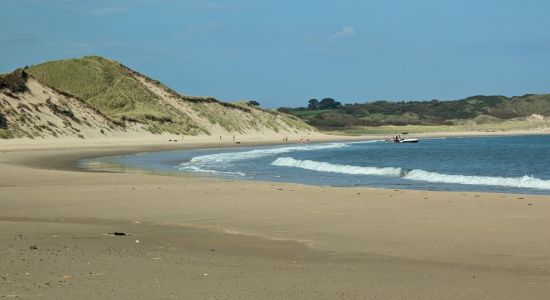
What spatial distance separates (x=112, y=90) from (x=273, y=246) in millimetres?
93691

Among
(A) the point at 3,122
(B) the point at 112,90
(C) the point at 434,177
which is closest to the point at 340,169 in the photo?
(C) the point at 434,177

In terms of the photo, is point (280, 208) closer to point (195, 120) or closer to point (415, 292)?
point (415, 292)

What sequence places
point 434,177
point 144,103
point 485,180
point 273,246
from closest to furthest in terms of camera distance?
point 273,246
point 485,180
point 434,177
point 144,103

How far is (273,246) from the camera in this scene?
34.3 feet

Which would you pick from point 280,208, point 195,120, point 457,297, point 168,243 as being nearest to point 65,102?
point 195,120

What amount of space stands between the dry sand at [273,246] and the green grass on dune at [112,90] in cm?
6655

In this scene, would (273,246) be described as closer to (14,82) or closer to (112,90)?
(14,82)

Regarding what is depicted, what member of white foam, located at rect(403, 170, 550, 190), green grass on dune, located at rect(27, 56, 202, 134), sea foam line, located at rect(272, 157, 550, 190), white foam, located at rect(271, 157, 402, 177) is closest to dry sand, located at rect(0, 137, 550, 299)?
white foam, located at rect(403, 170, 550, 190)

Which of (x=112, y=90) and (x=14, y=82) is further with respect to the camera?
(x=112, y=90)

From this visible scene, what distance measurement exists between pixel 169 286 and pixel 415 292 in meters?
2.43

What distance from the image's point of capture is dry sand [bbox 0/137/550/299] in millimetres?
7281

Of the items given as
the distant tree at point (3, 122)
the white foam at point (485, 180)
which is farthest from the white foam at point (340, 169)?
the distant tree at point (3, 122)

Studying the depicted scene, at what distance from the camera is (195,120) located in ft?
322

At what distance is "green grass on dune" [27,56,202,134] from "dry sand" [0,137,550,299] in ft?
218
